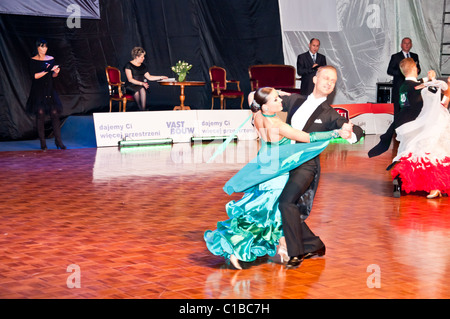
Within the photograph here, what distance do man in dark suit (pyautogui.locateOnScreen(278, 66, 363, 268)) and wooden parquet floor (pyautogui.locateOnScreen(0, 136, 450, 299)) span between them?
0.14 metres

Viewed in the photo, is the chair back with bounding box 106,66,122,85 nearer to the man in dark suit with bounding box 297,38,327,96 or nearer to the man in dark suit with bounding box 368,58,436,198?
the man in dark suit with bounding box 297,38,327,96

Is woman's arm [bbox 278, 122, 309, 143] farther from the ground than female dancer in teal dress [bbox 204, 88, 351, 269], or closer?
farther from the ground

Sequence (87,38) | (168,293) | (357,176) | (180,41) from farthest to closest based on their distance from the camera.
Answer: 1. (180,41)
2. (87,38)
3. (357,176)
4. (168,293)

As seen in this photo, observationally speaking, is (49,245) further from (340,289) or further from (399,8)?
(399,8)

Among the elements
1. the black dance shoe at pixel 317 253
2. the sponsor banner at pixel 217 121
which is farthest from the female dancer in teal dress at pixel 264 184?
the sponsor banner at pixel 217 121

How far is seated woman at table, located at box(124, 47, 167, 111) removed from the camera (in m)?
13.6

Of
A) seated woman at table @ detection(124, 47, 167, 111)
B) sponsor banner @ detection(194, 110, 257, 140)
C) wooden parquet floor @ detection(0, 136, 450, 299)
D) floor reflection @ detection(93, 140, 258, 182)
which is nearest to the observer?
wooden parquet floor @ detection(0, 136, 450, 299)

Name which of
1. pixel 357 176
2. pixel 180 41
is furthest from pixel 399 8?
pixel 357 176

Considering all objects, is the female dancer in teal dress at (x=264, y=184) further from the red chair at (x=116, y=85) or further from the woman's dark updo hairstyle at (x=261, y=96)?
the red chair at (x=116, y=85)

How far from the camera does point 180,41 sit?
16.1 m

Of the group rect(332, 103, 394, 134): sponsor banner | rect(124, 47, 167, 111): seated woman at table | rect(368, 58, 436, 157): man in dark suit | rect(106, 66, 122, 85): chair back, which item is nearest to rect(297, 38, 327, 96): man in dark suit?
rect(332, 103, 394, 134): sponsor banner

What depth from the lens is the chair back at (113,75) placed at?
551 inches

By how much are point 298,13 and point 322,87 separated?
12.8 metres

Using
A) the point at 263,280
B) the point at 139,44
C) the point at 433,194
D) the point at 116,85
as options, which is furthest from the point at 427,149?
the point at 139,44
